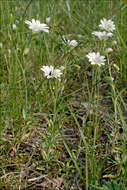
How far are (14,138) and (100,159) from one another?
0.45m

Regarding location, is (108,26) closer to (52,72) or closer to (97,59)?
(97,59)

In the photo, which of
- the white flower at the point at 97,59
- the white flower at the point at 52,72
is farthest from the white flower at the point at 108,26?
the white flower at the point at 52,72

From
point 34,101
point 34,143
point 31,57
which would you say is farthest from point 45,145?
point 31,57

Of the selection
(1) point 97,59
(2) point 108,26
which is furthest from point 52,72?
(2) point 108,26

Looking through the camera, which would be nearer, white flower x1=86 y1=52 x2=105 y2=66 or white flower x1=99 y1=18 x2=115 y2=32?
white flower x1=86 y1=52 x2=105 y2=66

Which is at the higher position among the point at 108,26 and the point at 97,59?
the point at 108,26

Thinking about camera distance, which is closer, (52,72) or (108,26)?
(52,72)

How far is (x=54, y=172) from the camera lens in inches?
46.0

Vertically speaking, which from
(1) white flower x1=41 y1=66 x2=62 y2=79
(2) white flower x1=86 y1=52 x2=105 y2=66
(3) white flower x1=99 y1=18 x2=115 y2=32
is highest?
(3) white flower x1=99 y1=18 x2=115 y2=32

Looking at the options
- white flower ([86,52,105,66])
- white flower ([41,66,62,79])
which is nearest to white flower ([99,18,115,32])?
white flower ([86,52,105,66])

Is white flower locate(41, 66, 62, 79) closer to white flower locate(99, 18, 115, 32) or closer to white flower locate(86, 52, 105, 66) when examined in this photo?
white flower locate(86, 52, 105, 66)

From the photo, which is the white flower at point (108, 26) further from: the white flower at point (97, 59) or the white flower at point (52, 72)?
the white flower at point (52, 72)

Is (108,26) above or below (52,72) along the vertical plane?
above

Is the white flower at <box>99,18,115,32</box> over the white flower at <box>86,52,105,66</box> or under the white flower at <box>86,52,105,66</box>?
over
